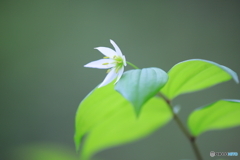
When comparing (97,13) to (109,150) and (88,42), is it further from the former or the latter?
(109,150)

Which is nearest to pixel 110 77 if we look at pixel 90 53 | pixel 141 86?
pixel 141 86

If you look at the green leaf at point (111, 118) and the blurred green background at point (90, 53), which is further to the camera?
the blurred green background at point (90, 53)

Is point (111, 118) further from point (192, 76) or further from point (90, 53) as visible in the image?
point (90, 53)

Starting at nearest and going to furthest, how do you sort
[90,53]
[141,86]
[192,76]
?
1. [141,86]
2. [192,76]
3. [90,53]

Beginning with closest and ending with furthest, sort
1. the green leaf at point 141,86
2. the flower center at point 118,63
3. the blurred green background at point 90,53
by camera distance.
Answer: the green leaf at point 141,86
the flower center at point 118,63
the blurred green background at point 90,53

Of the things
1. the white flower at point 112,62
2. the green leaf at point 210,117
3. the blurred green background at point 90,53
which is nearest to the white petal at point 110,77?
the white flower at point 112,62

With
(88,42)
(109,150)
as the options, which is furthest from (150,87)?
(88,42)

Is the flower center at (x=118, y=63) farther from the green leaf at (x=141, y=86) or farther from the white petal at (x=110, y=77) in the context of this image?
the green leaf at (x=141, y=86)

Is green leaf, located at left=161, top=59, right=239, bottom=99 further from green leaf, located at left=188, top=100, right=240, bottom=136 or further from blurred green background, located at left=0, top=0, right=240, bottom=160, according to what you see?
blurred green background, located at left=0, top=0, right=240, bottom=160
